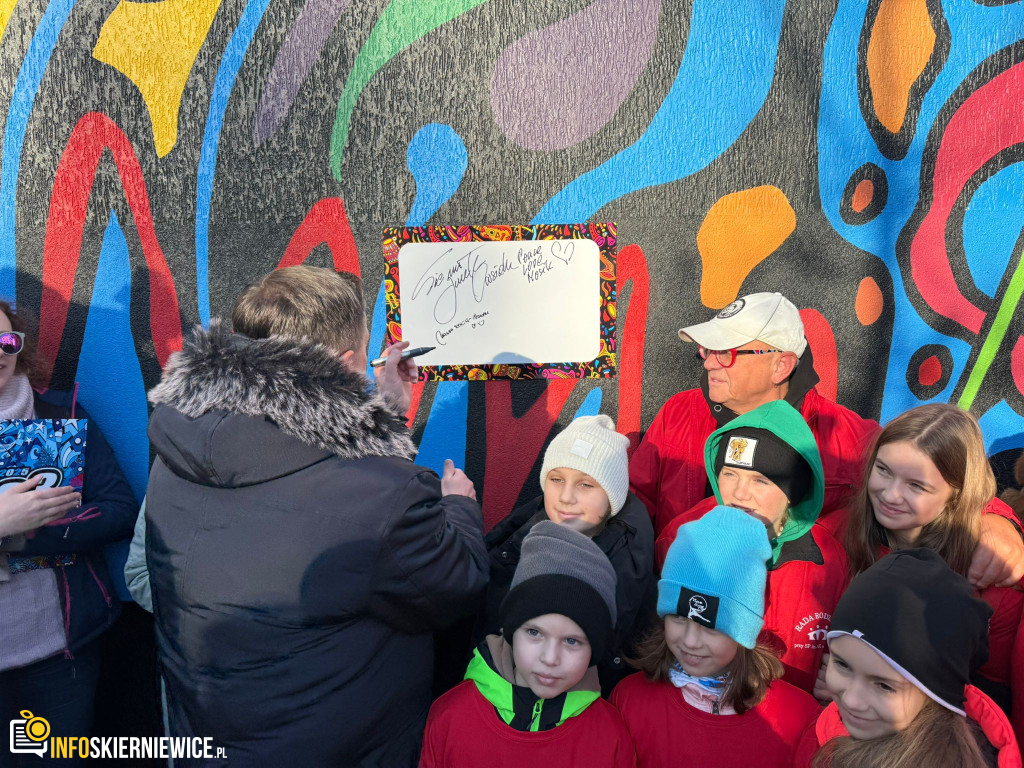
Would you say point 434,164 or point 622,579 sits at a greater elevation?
point 434,164

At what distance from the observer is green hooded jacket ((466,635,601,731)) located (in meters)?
1.69

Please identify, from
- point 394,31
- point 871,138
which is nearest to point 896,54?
point 871,138

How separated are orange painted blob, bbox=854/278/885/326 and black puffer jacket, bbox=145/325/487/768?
1.89 m

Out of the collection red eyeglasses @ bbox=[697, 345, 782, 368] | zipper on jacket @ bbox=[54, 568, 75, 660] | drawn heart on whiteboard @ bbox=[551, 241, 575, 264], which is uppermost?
drawn heart on whiteboard @ bbox=[551, 241, 575, 264]

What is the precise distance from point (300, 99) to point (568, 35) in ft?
3.19

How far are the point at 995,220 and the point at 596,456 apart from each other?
72.8 inches

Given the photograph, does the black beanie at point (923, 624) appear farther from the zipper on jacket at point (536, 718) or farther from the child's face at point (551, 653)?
the zipper on jacket at point (536, 718)

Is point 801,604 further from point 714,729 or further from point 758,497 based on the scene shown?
point 714,729

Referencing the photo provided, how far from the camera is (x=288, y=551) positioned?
4.72 feet

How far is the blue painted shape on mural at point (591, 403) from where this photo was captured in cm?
279

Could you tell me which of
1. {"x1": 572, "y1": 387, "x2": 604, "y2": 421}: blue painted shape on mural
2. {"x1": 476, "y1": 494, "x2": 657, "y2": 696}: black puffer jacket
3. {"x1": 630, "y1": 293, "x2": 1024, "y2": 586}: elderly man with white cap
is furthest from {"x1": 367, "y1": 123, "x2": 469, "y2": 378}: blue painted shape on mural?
{"x1": 476, "y1": 494, "x2": 657, "y2": 696}: black puffer jacket

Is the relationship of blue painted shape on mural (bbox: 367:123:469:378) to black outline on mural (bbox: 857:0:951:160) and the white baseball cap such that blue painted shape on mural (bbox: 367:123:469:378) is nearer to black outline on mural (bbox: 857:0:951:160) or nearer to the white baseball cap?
the white baseball cap

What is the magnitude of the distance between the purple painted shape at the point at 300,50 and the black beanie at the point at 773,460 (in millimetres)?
1931

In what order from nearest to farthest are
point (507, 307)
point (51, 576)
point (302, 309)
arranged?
point (302, 309) < point (51, 576) < point (507, 307)
